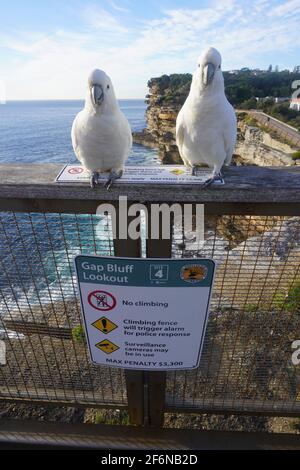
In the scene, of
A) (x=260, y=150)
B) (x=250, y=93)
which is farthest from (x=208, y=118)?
(x=250, y=93)

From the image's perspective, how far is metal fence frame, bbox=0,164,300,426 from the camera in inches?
49.4

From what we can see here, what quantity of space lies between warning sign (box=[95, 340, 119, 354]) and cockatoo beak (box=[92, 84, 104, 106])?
1.38m

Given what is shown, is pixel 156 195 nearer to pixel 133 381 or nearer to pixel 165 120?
pixel 133 381

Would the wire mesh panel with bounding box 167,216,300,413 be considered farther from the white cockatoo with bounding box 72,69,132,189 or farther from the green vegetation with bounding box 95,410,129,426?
the white cockatoo with bounding box 72,69,132,189

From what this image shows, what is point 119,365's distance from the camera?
1.69 m

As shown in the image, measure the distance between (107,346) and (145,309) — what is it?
0.33 meters

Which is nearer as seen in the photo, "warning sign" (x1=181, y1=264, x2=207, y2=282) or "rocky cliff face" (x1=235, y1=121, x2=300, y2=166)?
"warning sign" (x1=181, y1=264, x2=207, y2=282)

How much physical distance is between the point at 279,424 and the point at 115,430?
45.5 inches

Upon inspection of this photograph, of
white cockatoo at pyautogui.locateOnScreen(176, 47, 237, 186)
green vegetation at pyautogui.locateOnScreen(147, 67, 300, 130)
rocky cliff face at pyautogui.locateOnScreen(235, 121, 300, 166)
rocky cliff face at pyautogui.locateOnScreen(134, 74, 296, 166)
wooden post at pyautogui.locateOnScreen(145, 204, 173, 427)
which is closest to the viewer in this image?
wooden post at pyautogui.locateOnScreen(145, 204, 173, 427)

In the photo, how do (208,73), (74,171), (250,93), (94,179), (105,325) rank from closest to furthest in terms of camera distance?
(94,179)
(74,171)
(105,325)
(208,73)
(250,93)

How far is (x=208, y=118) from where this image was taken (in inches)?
80.0

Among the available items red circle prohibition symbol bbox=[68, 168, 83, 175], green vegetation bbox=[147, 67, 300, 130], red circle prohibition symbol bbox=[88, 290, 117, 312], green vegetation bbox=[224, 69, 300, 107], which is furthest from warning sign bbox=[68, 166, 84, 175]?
green vegetation bbox=[224, 69, 300, 107]
